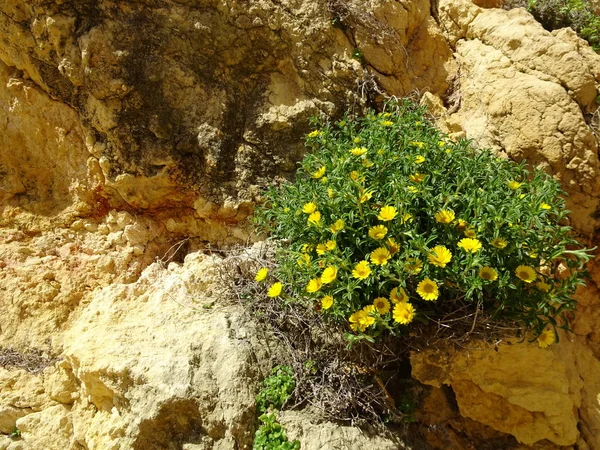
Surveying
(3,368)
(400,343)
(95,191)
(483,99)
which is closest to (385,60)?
(483,99)

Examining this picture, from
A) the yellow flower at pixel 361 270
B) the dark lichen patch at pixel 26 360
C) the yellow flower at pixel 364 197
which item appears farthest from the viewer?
the dark lichen patch at pixel 26 360

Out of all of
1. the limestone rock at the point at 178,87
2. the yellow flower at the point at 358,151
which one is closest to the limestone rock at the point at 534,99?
the limestone rock at the point at 178,87

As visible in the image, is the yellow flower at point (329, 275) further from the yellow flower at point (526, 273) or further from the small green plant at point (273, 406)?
the yellow flower at point (526, 273)

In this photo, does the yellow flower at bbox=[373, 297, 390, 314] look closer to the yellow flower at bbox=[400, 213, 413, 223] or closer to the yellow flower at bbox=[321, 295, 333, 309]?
the yellow flower at bbox=[321, 295, 333, 309]

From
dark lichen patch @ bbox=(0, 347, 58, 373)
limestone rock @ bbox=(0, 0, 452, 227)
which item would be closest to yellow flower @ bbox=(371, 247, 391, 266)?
limestone rock @ bbox=(0, 0, 452, 227)

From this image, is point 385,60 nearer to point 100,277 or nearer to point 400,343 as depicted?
point 400,343
